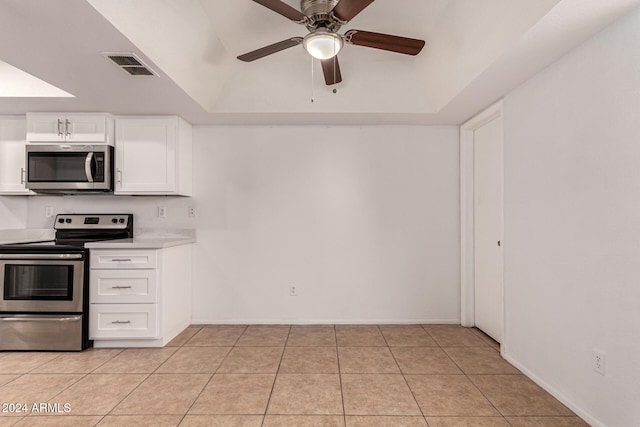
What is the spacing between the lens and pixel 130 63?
229 centimetres

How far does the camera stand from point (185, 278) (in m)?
3.63

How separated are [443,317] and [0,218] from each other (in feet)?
15.7

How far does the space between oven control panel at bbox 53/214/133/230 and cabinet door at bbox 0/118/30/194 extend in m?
0.41

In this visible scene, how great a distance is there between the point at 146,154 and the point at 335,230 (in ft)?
6.70

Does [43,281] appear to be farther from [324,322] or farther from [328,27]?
[328,27]

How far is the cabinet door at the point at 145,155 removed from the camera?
3398mm

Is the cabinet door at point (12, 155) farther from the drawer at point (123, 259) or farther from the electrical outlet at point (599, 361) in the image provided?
the electrical outlet at point (599, 361)

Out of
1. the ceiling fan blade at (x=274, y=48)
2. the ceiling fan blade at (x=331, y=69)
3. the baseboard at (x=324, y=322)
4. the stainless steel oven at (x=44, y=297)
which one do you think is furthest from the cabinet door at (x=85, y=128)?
the ceiling fan blade at (x=331, y=69)

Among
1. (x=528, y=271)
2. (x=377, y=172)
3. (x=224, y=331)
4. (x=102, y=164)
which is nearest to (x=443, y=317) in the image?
(x=528, y=271)

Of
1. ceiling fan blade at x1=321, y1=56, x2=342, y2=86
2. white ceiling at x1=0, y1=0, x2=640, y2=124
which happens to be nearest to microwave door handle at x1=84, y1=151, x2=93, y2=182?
white ceiling at x1=0, y1=0, x2=640, y2=124

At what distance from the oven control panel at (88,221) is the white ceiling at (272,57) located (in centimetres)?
108

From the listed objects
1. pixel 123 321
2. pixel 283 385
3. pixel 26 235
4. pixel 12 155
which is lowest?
pixel 283 385

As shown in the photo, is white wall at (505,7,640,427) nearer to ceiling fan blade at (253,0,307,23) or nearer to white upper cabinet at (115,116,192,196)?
ceiling fan blade at (253,0,307,23)

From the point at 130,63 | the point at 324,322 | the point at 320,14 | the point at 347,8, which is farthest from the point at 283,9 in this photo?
the point at 324,322
